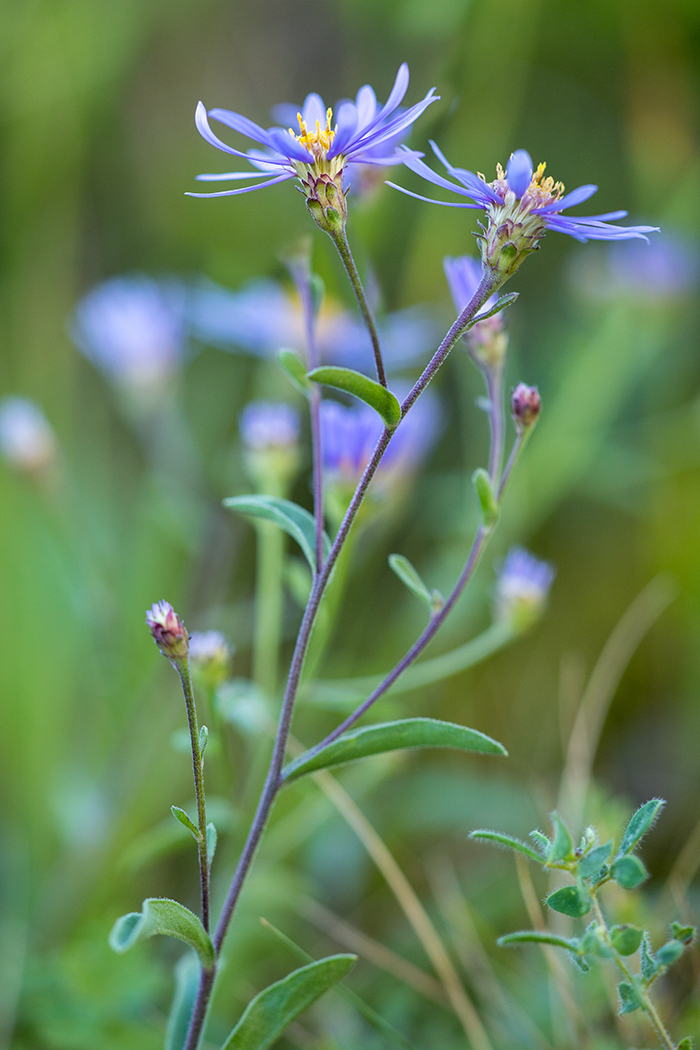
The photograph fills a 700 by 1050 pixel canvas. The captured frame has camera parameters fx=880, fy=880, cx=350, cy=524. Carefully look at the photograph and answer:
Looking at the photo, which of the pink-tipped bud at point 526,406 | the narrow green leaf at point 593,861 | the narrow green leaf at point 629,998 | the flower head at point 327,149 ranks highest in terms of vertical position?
the flower head at point 327,149

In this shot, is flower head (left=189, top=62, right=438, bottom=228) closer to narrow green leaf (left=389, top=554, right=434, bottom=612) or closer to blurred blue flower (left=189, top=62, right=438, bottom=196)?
blurred blue flower (left=189, top=62, right=438, bottom=196)

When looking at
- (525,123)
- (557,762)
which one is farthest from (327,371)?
(525,123)

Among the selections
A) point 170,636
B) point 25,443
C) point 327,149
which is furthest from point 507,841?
point 25,443

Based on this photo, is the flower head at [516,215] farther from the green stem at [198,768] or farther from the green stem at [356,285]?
the green stem at [198,768]

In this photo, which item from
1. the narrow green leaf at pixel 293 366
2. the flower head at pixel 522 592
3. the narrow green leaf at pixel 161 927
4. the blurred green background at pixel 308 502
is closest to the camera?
the narrow green leaf at pixel 161 927

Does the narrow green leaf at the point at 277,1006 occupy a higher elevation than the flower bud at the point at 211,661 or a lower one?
lower

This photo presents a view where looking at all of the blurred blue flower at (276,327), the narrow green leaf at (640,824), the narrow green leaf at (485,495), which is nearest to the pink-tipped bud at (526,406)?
the narrow green leaf at (485,495)

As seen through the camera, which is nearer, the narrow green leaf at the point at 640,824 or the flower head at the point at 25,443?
the narrow green leaf at the point at 640,824
